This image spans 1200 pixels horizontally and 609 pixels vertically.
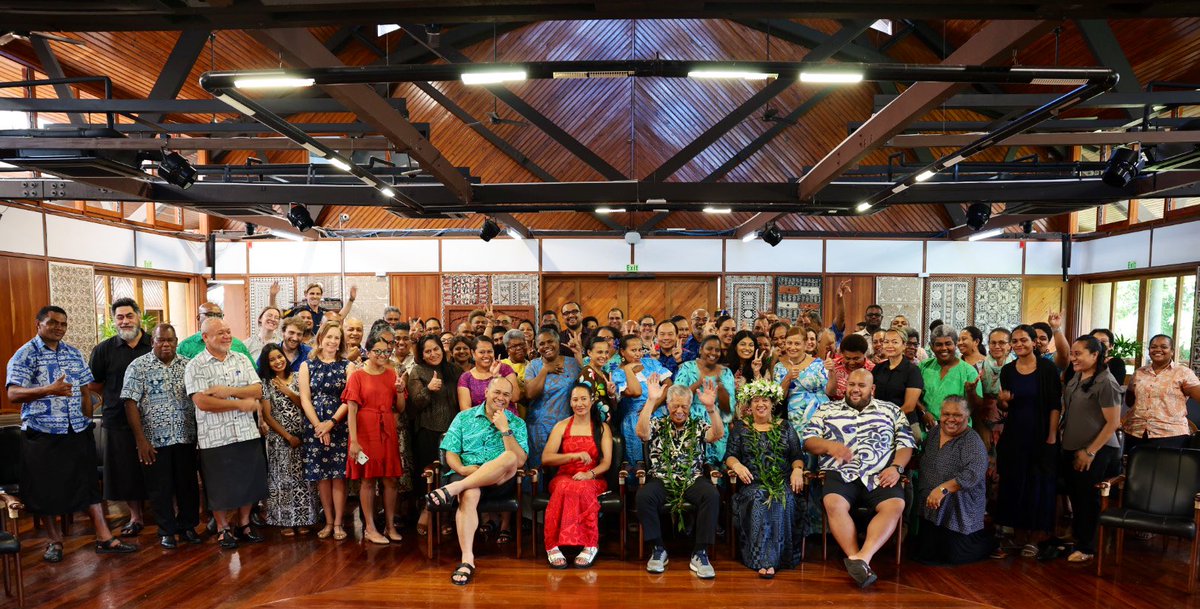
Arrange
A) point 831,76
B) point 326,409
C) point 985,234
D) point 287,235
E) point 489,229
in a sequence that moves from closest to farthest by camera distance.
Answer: point 831,76
point 326,409
point 489,229
point 985,234
point 287,235

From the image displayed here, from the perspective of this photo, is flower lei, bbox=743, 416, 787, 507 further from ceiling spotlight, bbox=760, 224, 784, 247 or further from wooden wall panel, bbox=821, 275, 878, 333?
wooden wall panel, bbox=821, 275, 878, 333

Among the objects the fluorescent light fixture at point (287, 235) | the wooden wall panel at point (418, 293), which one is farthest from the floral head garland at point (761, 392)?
the fluorescent light fixture at point (287, 235)

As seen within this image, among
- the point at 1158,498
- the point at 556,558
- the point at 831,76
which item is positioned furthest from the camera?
the point at 556,558

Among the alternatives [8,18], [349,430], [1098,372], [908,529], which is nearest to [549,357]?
[349,430]

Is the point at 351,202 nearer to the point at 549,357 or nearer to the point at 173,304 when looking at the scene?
the point at 549,357

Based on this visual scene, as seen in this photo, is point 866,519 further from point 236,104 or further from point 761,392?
point 236,104

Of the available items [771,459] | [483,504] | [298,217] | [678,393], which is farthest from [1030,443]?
[298,217]

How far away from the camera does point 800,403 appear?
5.04m

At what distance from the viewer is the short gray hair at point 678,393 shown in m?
4.64

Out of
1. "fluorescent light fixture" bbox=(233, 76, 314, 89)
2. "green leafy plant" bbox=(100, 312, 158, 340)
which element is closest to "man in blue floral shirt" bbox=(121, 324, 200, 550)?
"fluorescent light fixture" bbox=(233, 76, 314, 89)

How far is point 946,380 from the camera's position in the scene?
5.28 metres

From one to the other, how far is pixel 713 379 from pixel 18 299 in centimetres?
884

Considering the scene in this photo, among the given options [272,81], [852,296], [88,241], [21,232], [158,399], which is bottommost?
[158,399]

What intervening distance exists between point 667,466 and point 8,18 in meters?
4.32
